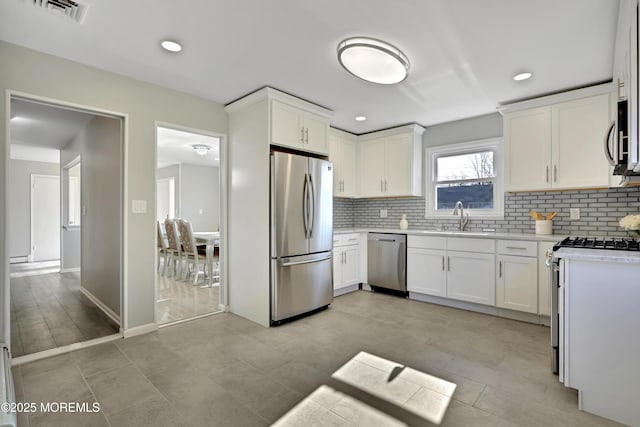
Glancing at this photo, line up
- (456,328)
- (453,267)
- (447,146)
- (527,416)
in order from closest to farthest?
(527,416) → (456,328) → (453,267) → (447,146)

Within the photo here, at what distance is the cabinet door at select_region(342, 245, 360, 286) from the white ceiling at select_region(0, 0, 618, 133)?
211cm

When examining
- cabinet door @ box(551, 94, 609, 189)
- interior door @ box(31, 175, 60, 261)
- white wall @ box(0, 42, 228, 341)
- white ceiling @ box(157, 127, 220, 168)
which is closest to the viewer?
white wall @ box(0, 42, 228, 341)

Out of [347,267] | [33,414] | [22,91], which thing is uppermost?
[22,91]

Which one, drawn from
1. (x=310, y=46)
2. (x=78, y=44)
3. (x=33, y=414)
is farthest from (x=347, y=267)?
(x=78, y=44)

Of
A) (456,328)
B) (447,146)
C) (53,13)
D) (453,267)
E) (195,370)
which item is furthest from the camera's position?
(447,146)

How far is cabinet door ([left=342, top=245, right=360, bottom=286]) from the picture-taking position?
4.32 metres

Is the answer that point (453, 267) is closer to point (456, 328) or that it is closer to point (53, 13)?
point (456, 328)

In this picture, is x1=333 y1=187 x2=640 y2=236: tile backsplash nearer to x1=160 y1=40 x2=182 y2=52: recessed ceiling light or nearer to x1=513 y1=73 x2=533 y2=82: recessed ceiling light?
x1=513 y1=73 x2=533 y2=82: recessed ceiling light

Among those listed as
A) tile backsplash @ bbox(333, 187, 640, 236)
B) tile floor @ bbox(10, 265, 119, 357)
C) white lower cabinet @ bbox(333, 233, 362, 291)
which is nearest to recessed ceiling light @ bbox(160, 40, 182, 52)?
tile floor @ bbox(10, 265, 119, 357)

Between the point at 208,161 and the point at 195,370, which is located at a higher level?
the point at 208,161

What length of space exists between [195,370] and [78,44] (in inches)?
100

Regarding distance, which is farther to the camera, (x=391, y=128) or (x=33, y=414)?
(x=391, y=128)

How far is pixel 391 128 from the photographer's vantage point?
4508 millimetres

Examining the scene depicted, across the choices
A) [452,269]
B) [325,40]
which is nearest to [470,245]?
[452,269]
